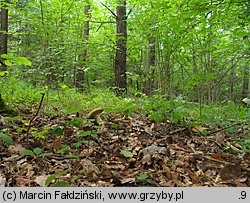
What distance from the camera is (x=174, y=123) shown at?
3430mm

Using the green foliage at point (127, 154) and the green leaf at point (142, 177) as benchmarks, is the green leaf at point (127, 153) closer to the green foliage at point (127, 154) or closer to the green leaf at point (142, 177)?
the green foliage at point (127, 154)

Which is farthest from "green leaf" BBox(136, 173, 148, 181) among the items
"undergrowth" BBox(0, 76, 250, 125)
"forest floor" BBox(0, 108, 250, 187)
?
"undergrowth" BBox(0, 76, 250, 125)

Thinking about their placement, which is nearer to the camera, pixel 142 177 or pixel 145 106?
pixel 142 177

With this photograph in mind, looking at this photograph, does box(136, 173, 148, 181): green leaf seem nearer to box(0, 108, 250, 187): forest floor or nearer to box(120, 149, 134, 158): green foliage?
box(0, 108, 250, 187): forest floor

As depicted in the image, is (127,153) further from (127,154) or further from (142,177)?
(142,177)

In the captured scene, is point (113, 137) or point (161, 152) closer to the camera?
point (161, 152)

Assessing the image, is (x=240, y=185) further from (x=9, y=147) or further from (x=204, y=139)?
(x=9, y=147)

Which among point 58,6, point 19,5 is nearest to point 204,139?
point 58,6

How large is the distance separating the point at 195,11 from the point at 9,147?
2606 millimetres

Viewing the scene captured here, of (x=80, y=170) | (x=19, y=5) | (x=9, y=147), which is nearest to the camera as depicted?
(x=80, y=170)

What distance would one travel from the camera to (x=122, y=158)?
2.36 m

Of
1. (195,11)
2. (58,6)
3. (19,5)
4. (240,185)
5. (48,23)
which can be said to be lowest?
(240,185)

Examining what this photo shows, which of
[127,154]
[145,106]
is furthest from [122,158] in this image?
[145,106]

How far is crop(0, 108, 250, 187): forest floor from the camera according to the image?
6.19ft
